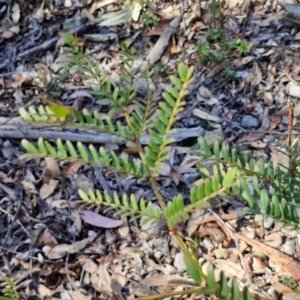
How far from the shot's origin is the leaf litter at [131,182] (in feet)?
7.09

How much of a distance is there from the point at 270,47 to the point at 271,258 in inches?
50.8

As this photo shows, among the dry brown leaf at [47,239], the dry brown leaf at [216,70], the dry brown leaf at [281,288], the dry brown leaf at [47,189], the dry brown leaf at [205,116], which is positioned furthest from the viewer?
the dry brown leaf at [216,70]

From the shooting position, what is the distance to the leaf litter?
2.16 m

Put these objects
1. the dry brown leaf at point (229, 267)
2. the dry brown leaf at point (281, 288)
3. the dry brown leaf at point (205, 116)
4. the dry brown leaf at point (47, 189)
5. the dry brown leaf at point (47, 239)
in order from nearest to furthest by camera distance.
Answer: the dry brown leaf at point (281, 288)
the dry brown leaf at point (229, 267)
the dry brown leaf at point (47, 239)
the dry brown leaf at point (47, 189)
the dry brown leaf at point (205, 116)

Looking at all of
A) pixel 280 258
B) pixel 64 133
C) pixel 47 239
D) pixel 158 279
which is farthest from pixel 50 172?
pixel 280 258

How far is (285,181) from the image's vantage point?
140 centimetres

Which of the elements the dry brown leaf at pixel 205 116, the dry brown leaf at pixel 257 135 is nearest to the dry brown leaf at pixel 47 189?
the dry brown leaf at pixel 205 116

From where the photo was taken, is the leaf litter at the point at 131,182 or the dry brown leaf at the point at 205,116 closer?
the leaf litter at the point at 131,182

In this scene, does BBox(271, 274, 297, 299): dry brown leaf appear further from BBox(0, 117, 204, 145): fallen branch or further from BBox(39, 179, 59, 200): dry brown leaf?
BBox(39, 179, 59, 200): dry brown leaf

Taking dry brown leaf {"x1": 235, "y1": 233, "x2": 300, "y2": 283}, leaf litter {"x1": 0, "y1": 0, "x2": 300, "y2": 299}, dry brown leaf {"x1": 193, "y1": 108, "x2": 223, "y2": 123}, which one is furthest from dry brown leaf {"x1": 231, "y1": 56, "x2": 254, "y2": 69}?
dry brown leaf {"x1": 235, "y1": 233, "x2": 300, "y2": 283}

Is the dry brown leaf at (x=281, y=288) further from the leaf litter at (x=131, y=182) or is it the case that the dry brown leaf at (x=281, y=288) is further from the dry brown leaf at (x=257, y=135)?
the dry brown leaf at (x=257, y=135)

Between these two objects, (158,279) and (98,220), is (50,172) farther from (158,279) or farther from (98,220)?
(158,279)

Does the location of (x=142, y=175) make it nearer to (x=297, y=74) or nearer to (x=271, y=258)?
(x=271, y=258)

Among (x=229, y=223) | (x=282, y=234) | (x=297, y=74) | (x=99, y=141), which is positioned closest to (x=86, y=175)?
(x=99, y=141)
